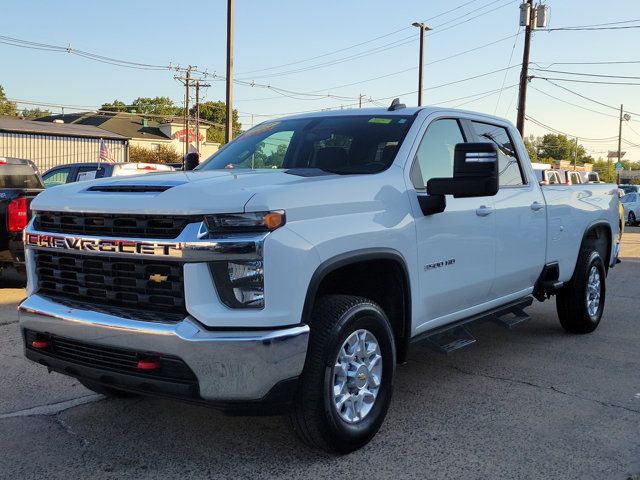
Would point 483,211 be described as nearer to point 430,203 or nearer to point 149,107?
point 430,203

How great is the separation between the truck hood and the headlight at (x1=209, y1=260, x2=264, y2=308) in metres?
0.26

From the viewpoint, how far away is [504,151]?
543cm

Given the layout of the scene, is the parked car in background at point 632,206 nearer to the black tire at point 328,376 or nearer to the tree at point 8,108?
the black tire at point 328,376

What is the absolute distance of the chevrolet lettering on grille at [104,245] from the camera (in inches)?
122

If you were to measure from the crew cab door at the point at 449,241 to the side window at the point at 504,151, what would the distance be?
38 centimetres

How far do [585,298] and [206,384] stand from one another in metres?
4.61

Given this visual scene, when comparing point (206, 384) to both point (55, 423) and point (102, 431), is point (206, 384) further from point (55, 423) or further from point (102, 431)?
point (55, 423)

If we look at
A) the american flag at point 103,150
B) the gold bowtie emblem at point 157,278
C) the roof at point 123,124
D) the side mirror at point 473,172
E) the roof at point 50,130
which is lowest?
the gold bowtie emblem at point 157,278

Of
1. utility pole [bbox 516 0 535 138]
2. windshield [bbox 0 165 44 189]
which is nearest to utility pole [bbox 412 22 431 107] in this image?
utility pole [bbox 516 0 535 138]

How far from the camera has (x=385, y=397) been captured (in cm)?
380

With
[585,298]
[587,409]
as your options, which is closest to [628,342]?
[585,298]

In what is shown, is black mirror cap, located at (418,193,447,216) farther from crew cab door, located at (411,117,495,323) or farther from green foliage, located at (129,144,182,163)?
green foliage, located at (129,144,182,163)

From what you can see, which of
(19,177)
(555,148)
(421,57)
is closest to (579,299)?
(19,177)

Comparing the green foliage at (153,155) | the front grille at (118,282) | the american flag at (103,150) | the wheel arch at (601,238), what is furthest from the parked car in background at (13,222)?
the green foliage at (153,155)
